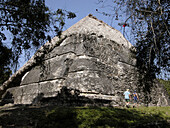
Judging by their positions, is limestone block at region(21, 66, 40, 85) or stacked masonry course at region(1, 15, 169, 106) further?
limestone block at region(21, 66, 40, 85)

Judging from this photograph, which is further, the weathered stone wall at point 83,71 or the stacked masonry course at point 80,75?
the weathered stone wall at point 83,71

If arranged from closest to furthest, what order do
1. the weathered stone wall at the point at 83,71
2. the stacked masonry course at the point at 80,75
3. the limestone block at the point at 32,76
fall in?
the stacked masonry course at the point at 80,75 → the weathered stone wall at the point at 83,71 → the limestone block at the point at 32,76

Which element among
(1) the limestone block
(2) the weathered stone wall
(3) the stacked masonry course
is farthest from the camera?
(1) the limestone block

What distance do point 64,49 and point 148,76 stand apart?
3731 mm

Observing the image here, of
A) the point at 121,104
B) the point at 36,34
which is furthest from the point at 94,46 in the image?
the point at 36,34

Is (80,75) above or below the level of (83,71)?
below

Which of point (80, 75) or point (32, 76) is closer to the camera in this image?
point (80, 75)

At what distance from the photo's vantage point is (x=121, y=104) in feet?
17.5

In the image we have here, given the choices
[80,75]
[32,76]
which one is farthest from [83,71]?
[32,76]

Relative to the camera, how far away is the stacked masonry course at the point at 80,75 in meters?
4.82

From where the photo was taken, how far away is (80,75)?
5.07 metres

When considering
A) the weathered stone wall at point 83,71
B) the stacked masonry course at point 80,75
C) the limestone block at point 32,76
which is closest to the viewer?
the stacked masonry course at point 80,75

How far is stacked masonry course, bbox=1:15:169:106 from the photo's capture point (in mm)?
4822

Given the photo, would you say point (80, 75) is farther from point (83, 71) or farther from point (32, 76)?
point (32, 76)
